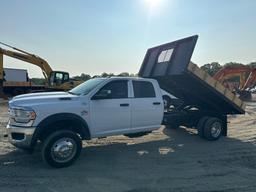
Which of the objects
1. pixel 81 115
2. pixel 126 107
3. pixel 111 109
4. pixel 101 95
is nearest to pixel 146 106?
pixel 126 107

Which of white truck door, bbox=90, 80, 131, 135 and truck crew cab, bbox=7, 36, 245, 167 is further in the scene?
white truck door, bbox=90, 80, 131, 135

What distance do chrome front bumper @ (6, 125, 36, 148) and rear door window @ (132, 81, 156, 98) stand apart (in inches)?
118

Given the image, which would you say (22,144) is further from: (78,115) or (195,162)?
(195,162)

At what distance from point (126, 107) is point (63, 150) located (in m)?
2.05

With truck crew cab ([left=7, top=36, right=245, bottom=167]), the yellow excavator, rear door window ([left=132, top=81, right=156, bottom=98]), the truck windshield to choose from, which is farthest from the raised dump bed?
the yellow excavator

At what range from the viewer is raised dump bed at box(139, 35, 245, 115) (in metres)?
8.48

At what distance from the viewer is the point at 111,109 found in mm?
7172

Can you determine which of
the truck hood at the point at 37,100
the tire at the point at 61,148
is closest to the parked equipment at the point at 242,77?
the truck hood at the point at 37,100

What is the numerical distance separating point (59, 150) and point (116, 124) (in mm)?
1689

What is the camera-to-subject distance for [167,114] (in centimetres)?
941

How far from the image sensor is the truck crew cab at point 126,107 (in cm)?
618

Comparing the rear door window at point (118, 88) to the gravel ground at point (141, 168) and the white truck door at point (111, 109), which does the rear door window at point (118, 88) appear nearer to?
the white truck door at point (111, 109)

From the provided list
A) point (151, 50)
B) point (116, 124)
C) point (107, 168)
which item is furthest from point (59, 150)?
point (151, 50)

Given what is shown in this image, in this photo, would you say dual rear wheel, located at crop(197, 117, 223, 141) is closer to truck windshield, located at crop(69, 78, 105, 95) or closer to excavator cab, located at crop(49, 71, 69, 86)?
truck windshield, located at crop(69, 78, 105, 95)
